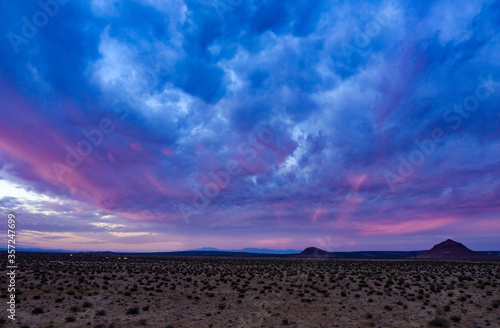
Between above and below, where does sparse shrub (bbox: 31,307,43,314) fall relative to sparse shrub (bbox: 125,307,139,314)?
above

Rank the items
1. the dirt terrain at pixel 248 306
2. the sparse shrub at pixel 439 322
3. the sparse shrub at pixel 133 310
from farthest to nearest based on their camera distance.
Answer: the sparse shrub at pixel 133 310 < the dirt terrain at pixel 248 306 < the sparse shrub at pixel 439 322

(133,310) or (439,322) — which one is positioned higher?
(439,322)

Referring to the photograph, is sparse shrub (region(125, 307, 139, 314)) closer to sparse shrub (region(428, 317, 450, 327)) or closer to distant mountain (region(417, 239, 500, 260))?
sparse shrub (region(428, 317, 450, 327))

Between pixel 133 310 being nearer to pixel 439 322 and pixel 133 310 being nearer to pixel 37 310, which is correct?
pixel 37 310

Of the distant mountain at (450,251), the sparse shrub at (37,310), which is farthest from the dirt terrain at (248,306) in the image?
the distant mountain at (450,251)

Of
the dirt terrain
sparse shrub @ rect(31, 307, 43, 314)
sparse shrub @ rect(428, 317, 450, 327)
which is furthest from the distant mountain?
sparse shrub @ rect(31, 307, 43, 314)

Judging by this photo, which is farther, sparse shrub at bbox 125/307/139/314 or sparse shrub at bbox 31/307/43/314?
sparse shrub at bbox 125/307/139/314

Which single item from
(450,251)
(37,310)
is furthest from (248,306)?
(450,251)

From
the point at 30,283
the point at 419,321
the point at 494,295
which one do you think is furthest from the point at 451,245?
the point at 30,283

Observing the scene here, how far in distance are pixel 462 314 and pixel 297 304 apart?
10956 millimetres

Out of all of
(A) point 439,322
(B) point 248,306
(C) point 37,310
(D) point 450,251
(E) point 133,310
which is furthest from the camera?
(D) point 450,251

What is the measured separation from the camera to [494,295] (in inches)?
955

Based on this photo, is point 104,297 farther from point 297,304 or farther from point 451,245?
point 451,245

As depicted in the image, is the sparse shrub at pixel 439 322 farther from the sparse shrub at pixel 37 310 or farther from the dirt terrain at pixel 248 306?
the sparse shrub at pixel 37 310
